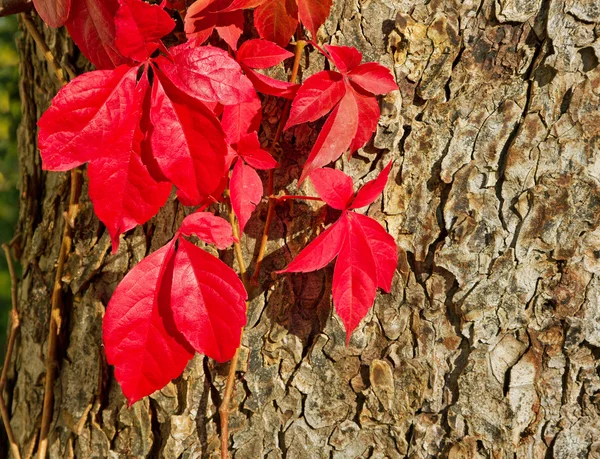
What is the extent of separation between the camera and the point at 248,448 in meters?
1.05

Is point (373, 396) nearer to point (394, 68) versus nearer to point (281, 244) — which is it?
point (281, 244)

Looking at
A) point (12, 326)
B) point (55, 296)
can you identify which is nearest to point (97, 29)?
point (55, 296)

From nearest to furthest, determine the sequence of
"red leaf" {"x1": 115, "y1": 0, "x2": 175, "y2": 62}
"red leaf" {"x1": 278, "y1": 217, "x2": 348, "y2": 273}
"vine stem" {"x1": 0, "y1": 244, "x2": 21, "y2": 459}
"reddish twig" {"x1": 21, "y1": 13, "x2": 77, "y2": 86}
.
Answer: "red leaf" {"x1": 115, "y1": 0, "x2": 175, "y2": 62}, "red leaf" {"x1": 278, "y1": 217, "x2": 348, "y2": 273}, "reddish twig" {"x1": 21, "y1": 13, "x2": 77, "y2": 86}, "vine stem" {"x1": 0, "y1": 244, "x2": 21, "y2": 459}

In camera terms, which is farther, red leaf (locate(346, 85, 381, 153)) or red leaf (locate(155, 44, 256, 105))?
red leaf (locate(346, 85, 381, 153))

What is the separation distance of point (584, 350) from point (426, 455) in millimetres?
343

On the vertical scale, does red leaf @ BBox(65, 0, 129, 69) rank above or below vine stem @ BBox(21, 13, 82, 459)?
above

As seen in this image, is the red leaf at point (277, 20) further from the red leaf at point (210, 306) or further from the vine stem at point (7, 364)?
the vine stem at point (7, 364)

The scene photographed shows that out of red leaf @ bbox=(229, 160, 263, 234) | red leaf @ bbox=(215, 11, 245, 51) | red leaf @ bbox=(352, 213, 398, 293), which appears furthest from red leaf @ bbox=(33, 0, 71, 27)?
red leaf @ bbox=(352, 213, 398, 293)

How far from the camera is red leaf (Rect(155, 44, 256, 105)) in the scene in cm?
76

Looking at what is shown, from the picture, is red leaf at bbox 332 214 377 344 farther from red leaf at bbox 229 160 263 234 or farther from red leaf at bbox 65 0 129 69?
red leaf at bbox 65 0 129 69

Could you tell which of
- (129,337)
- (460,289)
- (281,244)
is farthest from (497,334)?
(129,337)

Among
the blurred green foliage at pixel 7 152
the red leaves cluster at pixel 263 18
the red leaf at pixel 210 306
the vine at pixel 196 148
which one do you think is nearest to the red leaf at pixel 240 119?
the vine at pixel 196 148

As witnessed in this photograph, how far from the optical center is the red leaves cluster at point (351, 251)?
0.88 metres

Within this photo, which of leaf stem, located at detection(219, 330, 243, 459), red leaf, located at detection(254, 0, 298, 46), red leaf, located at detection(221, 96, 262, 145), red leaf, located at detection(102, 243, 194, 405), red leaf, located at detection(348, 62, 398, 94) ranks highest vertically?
red leaf, located at detection(254, 0, 298, 46)
